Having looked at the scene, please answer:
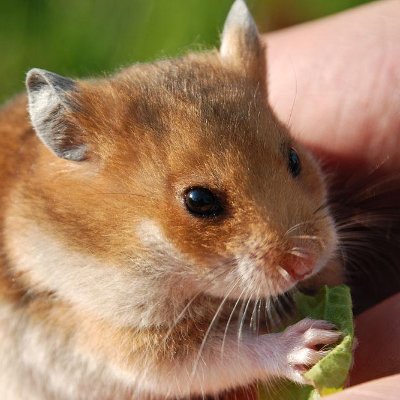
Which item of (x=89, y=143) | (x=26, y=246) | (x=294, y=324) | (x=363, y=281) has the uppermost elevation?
(x=89, y=143)

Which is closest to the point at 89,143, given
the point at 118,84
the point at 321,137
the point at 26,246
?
the point at 118,84

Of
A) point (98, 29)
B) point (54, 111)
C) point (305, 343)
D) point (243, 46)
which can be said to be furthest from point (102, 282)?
point (98, 29)

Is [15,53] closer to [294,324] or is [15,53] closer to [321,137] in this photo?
[321,137]

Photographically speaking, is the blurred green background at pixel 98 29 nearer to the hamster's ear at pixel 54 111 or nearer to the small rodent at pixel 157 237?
the small rodent at pixel 157 237

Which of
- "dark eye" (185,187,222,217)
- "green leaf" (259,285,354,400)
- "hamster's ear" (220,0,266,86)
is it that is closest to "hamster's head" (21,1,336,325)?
"dark eye" (185,187,222,217)

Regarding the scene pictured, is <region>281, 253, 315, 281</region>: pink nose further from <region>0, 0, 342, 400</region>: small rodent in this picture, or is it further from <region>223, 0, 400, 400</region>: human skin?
<region>223, 0, 400, 400</region>: human skin

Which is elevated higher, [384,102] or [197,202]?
[197,202]

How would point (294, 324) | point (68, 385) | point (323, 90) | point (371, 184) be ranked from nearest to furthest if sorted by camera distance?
point (294, 324) < point (68, 385) < point (371, 184) < point (323, 90)

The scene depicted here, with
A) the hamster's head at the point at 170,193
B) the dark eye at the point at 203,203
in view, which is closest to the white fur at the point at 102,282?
the hamster's head at the point at 170,193
